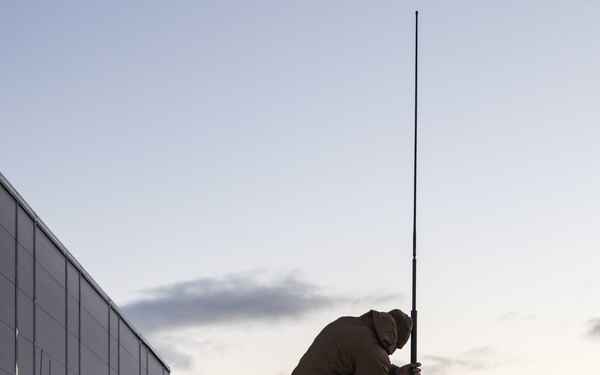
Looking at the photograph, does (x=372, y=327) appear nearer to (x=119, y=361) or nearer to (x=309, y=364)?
(x=309, y=364)

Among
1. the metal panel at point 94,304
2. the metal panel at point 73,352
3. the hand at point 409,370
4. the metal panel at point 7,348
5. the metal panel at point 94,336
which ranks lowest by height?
the hand at point 409,370

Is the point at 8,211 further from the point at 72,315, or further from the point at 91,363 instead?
the point at 91,363

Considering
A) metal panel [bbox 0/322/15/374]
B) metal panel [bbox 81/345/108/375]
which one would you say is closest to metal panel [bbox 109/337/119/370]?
metal panel [bbox 81/345/108/375]

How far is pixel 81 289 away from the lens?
39.2 meters

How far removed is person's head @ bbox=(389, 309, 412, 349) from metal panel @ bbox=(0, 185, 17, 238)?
778 inches

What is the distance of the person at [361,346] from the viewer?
401 inches

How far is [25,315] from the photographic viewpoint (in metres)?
30.9

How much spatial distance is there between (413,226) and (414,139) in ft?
3.64

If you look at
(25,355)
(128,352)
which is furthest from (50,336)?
(128,352)

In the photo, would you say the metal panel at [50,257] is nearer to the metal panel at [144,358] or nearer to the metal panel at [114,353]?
the metal panel at [114,353]

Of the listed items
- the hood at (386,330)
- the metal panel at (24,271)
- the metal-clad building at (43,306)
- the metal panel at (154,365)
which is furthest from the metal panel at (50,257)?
the hood at (386,330)

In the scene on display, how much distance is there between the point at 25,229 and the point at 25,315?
2.11m

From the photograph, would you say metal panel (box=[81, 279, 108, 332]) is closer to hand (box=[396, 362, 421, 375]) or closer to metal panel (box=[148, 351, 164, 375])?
metal panel (box=[148, 351, 164, 375])

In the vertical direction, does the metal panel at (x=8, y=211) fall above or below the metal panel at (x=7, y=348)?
above
